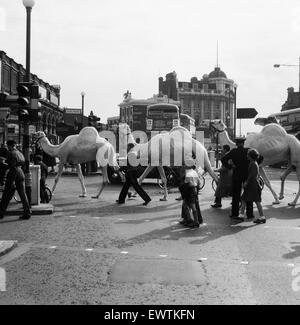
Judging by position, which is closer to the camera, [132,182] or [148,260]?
[148,260]

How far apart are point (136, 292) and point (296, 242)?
13.4 feet

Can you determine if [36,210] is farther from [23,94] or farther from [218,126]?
[218,126]

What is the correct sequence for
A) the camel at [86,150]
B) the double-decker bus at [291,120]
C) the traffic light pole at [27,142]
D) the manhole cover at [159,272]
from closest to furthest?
the manhole cover at [159,272] → the traffic light pole at [27,142] → the camel at [86,150] → the double-decker bus at [291,120]

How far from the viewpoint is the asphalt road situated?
17.6ft

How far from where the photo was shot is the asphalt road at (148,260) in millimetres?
5355

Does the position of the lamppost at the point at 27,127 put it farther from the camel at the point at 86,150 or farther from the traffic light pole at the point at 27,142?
the camel at the point at 86,150

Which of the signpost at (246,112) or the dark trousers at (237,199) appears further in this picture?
the signpost at (246,112)

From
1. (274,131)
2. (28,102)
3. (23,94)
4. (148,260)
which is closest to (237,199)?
(274,131)

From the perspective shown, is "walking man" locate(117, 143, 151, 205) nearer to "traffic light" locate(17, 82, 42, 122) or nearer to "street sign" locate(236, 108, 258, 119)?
"traffic light" locate(17, 82, 42, 122)

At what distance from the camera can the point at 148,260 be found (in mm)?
6969

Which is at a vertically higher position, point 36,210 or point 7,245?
point 36,210

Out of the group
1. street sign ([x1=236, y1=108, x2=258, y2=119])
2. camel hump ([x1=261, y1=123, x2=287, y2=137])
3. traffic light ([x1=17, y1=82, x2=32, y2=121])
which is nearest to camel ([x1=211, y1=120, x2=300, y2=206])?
Result: camel hump ([x1=261, y1=123, x2=287, y2=137])

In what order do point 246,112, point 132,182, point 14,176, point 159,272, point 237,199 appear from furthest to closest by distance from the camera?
1. point 246,112
2. point 132,182
3. point 237,199
4. point 14,176
5. point 159,272

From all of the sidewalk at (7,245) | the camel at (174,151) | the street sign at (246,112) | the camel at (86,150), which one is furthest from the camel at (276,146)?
the sidewalk at (7,245)
